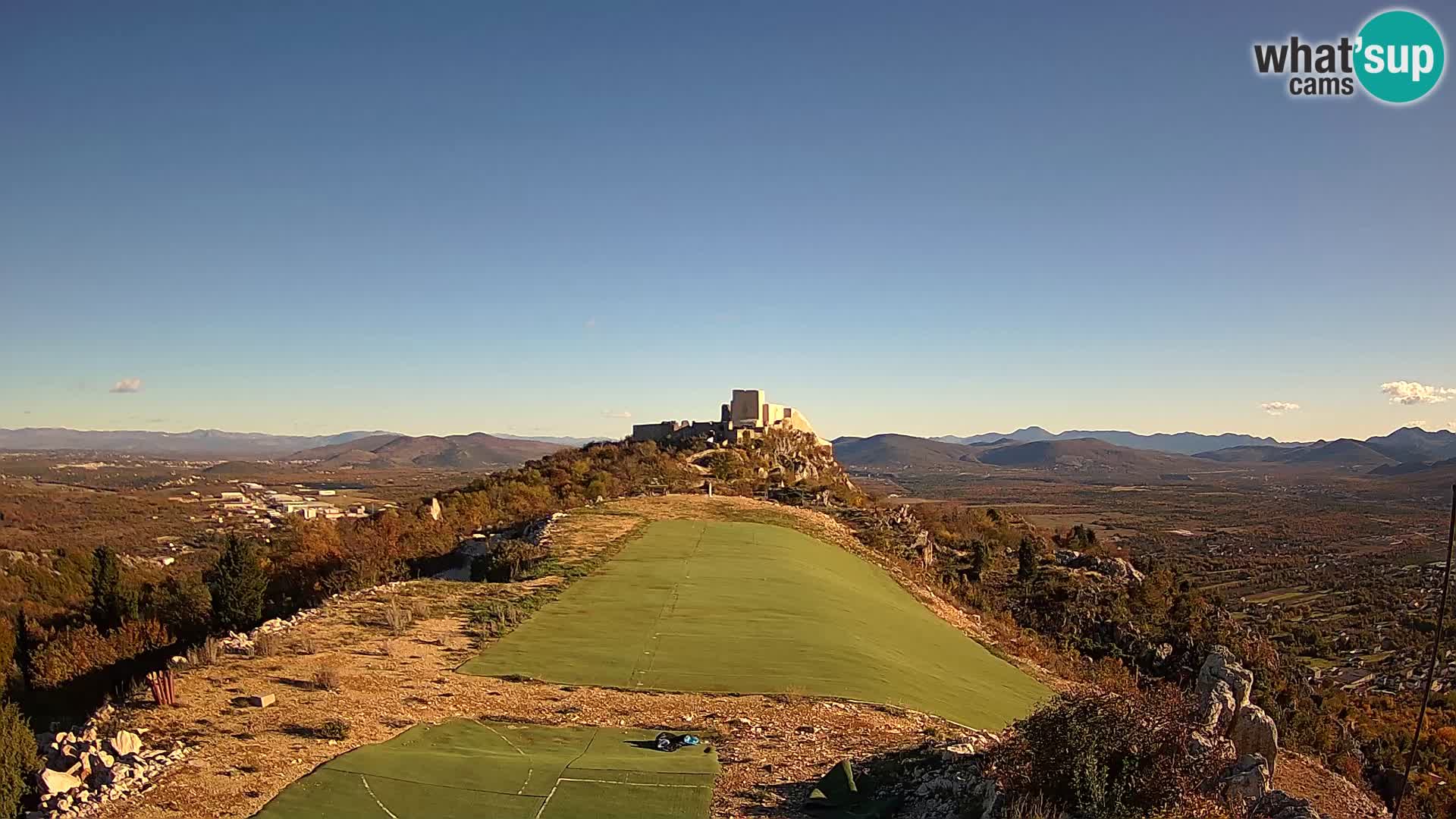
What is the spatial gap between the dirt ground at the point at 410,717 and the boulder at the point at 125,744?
48 centimetres

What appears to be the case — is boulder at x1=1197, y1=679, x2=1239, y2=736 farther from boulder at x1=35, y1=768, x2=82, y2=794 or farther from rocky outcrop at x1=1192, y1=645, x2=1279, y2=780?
boulder at x1=35, y1=768, x2=82, y2=794

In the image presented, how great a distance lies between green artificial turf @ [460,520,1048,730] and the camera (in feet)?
44.9

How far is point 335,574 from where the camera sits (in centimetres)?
2398

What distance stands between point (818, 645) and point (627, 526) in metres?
14.4

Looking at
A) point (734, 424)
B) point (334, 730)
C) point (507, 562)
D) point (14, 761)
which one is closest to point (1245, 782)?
point (334, 730)

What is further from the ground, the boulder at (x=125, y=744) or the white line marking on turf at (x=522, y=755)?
the boulder at (x=125, y=744)

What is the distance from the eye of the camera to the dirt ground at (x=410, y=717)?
29.4ft

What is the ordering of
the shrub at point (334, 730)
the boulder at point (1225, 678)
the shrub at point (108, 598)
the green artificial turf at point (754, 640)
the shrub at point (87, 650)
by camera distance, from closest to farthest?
the shrub at point (334, 730), the boulder at point (1225, 678), the green artificial turf at point (754, 640), the shrub at point (87, 650), the shrub at point (108, 598)

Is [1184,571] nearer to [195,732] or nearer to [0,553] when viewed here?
[195,732]

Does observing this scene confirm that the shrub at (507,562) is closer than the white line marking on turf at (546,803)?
No

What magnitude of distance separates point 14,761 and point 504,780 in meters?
5.19

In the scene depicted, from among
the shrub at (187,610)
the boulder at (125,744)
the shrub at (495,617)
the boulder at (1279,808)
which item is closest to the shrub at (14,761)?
the boulder at (125,744)

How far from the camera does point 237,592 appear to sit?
22.6 m

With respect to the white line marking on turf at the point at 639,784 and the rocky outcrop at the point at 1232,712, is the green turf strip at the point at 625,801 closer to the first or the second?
the white line marking on turf at the point at 639,784
